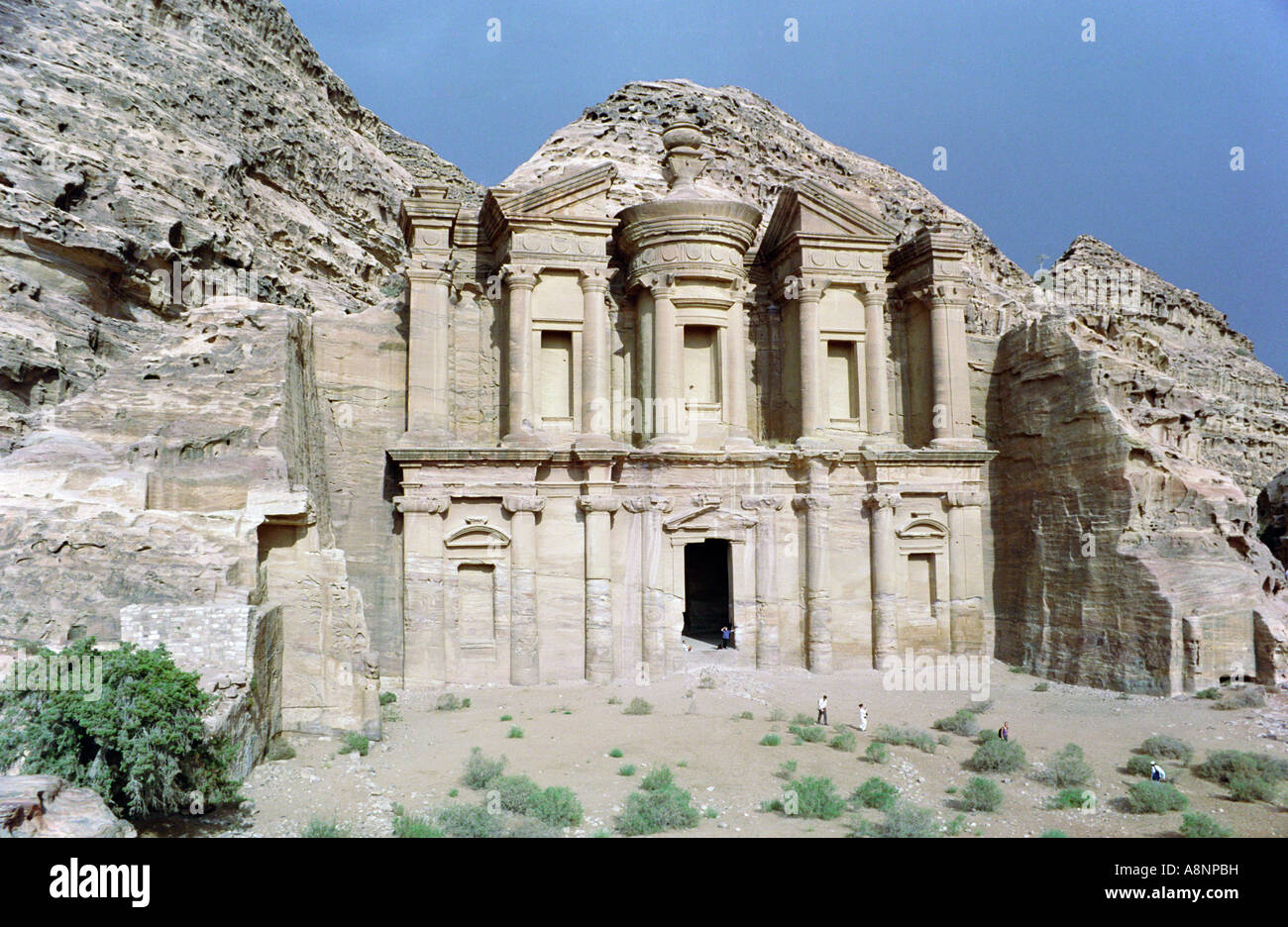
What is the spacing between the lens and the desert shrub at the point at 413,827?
9.26m

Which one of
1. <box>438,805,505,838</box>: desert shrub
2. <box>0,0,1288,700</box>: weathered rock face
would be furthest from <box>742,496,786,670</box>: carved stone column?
<box>438,805,505,838</box>: desert shrub

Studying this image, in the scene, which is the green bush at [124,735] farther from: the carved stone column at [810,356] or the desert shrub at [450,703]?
the carved stone column at [810,356]

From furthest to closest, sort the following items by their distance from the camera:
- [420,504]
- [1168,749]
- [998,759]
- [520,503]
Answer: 1. [520,503]
2. [420,504]
3. [1168,749]
4. [998,759]

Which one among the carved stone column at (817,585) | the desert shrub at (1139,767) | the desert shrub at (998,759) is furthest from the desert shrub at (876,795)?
the carved stone column at (817,585)

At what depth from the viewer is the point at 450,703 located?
56.1 ft

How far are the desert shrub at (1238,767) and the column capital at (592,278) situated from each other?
16.3m

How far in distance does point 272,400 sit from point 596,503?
807 cm

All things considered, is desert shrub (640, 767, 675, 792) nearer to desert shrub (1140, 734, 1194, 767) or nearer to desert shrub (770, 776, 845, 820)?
desert shrub (770, 776, 845, 820)

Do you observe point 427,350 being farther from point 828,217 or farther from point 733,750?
point 733,750

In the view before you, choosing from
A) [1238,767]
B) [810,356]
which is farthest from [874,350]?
[1238,767]
